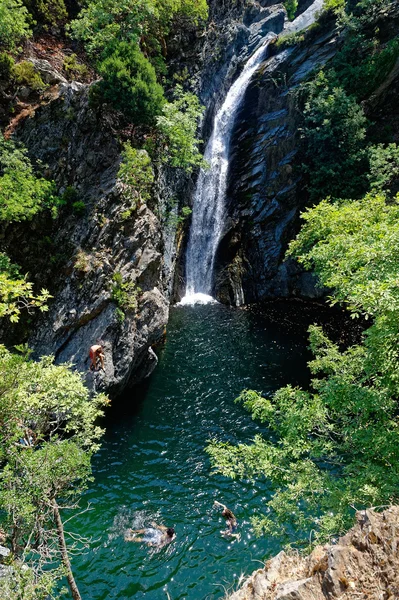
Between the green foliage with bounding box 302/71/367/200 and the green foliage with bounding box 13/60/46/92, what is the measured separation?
20.2 meters

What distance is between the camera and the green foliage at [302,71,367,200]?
81.3 ft

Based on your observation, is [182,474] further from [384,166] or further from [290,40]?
[290,40]

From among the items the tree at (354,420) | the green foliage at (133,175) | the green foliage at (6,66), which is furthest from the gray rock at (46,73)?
the tree at (354,420)

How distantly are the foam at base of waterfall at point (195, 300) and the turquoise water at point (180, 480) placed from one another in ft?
29.6

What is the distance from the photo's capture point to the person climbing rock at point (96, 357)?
14398 mm

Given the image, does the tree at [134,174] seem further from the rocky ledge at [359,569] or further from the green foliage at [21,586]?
the rocky ledge at [359,569]

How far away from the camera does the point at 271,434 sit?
15203 mm

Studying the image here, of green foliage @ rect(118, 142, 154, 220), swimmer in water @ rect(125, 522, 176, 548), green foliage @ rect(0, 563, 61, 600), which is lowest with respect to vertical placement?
swimmer in water @ rect(125, 522, 176, 548)

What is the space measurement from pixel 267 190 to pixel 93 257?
2153 cm

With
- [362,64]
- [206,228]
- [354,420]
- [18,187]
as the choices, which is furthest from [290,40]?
[354,420]

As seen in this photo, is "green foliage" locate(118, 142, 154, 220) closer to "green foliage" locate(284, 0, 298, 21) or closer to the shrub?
the shrub

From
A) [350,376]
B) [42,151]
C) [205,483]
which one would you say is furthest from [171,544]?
[42,151]

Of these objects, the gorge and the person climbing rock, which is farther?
the person climbing rock

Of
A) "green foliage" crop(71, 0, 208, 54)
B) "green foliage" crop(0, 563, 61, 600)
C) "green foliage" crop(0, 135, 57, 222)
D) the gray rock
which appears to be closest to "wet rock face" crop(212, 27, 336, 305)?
"green foliage" crop(71, 0, 208, 54)
